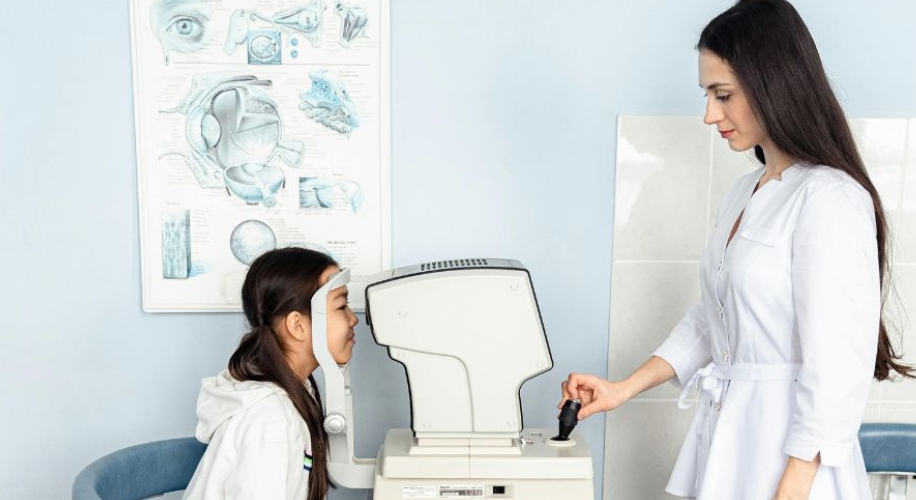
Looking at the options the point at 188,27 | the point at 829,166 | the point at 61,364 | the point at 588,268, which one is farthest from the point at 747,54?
the point at 61,364

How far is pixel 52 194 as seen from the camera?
1651 millimetres

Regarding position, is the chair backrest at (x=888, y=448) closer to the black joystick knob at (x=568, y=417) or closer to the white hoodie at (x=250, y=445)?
the black joystick knob at (x=568, y=417)

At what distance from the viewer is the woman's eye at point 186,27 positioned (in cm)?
160

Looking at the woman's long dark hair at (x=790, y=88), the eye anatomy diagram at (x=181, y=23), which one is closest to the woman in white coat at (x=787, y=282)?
the woman's long dark hair at (x=790, y=88)

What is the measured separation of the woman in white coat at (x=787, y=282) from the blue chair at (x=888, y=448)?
1.38 ft

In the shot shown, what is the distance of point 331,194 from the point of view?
165 cm

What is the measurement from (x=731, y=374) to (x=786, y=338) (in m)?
0.11

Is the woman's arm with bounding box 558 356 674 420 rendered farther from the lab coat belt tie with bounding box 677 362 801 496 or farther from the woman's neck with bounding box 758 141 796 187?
the woman's neck with bounding box 758 141 796 187

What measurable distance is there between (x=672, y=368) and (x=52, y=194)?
1.27 meters

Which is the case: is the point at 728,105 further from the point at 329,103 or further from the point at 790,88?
the point at 329,103

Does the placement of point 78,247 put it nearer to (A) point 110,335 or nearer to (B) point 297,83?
(A) point 110,335

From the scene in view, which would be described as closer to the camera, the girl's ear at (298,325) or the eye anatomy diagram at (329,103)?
the girl's ear at (298,325)

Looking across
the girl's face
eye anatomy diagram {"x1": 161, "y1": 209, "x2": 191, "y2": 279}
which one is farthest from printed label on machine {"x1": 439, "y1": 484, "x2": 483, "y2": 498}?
eye anatomy diagram {"x1": 161, "y1": 209, "x2": 191, "y2": 279}

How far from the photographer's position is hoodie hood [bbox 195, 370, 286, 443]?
1.29 m
